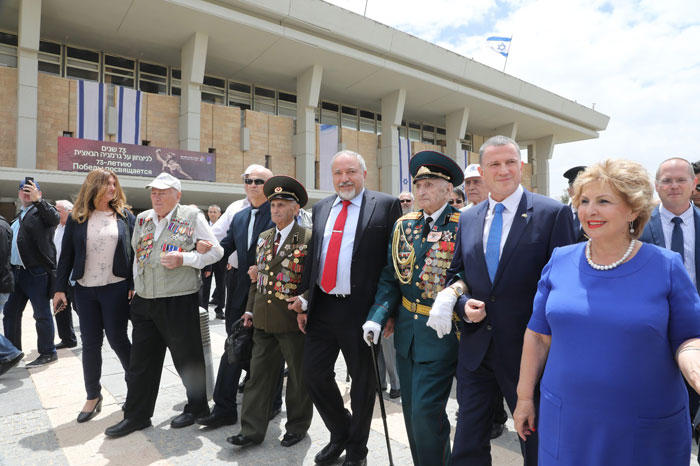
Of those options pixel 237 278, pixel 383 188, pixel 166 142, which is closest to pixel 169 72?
pixel 166 142

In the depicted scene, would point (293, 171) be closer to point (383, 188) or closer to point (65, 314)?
point (383, 188)

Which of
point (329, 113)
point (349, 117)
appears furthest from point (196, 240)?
point (349, 117)

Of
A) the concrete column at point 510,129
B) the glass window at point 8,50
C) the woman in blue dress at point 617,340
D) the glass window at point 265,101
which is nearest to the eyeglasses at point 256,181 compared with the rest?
the woman in blue dress at point 617,340

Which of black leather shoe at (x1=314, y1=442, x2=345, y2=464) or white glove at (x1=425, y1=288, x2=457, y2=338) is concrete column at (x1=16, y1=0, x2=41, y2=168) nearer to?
black leather shoe at (x1=314, y1=442, x2=345, y2=464)

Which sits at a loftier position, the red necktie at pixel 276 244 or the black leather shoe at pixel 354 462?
the red necktie at pixel 276 244

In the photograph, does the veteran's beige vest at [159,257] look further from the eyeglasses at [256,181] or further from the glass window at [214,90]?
the glass window at [214,90]

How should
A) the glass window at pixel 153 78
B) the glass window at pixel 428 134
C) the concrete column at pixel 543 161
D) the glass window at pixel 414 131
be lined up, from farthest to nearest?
the concrete column at pixel 543 161 < the glass window at pixel 428 134 < the glass window at pixel 414 131 < the glass window at pixel 153 78

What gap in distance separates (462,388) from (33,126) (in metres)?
18.0

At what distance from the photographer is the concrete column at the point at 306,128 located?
21.2 metres

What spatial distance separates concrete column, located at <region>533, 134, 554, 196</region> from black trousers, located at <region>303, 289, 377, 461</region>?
111 ft

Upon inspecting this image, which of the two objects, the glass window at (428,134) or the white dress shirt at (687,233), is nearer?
the white dress shirt at (687,233)

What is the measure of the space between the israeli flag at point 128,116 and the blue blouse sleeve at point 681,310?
65.6ft

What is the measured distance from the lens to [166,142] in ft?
63.1

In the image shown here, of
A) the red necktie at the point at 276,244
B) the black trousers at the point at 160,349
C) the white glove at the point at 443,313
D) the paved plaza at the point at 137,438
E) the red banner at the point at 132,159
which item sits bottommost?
the paved plaza at the point at 137,438
